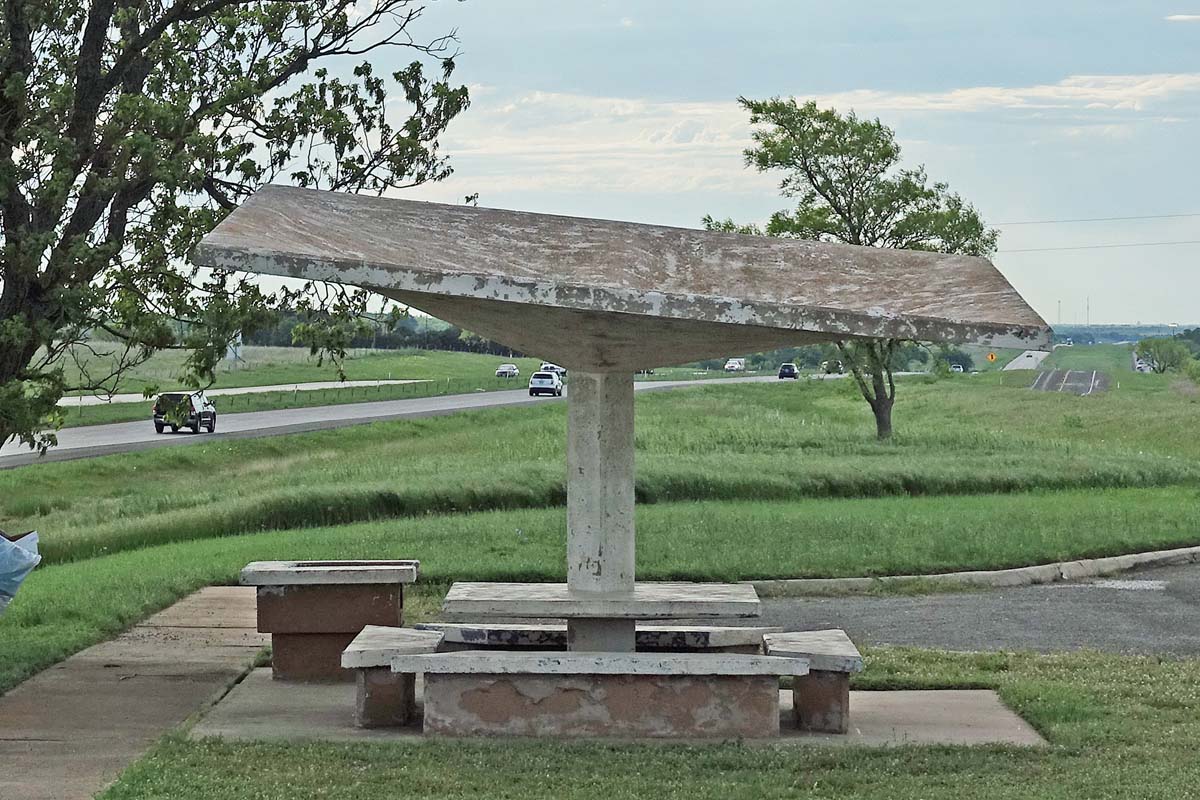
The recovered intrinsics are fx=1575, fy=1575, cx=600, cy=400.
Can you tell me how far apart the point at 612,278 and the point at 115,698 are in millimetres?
3641

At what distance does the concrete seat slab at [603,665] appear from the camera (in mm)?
7449

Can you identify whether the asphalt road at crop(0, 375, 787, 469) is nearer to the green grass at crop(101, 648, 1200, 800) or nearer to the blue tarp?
the blue tarp

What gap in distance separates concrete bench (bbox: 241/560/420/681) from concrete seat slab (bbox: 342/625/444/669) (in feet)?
2.31

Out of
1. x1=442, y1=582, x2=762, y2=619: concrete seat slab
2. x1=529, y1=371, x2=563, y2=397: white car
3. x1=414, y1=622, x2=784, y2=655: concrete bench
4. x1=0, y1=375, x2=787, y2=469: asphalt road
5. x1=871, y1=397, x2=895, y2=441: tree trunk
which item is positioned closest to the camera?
x1=442, y1=582, x2=762, y2=619: concrete seat slab

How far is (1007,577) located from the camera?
14148 millimetres

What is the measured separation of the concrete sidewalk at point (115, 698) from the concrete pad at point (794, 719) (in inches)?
11.5

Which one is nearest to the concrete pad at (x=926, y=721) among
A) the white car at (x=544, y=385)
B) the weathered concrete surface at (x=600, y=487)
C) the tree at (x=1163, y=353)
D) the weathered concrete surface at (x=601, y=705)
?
the weathered concrete surface at (x=601, y=705)

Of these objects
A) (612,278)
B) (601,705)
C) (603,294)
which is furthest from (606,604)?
(603,294)

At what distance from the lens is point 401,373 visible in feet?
287

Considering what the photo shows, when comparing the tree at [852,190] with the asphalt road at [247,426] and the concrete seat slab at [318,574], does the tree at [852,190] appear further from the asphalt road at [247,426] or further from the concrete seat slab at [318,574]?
the concrete seat slab at [318,574]

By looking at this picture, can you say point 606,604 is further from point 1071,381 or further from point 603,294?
point 1071,381

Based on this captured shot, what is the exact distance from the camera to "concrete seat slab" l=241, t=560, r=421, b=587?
9.27m

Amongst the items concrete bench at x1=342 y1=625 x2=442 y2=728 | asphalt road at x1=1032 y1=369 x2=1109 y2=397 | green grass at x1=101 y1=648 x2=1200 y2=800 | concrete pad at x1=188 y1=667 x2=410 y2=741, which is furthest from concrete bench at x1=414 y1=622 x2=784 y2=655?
asphalt road at x1=1032 y1=369 x2=1109 y2=397

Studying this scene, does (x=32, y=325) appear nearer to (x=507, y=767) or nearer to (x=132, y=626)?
(x=132, y=626)
